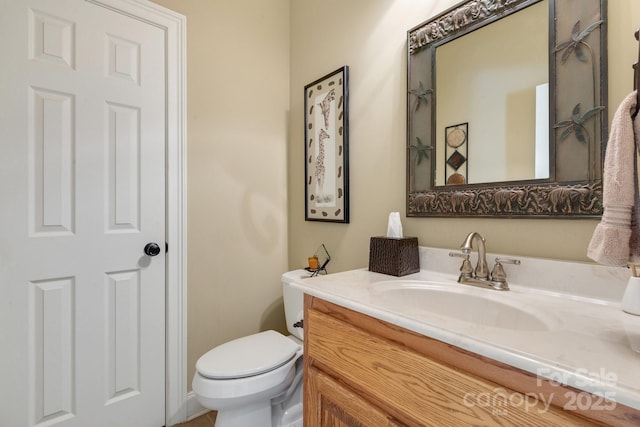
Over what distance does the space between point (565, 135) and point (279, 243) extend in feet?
5.08

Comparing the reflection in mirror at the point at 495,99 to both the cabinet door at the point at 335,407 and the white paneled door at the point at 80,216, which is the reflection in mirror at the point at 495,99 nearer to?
the cabinet door at the point at 335,407

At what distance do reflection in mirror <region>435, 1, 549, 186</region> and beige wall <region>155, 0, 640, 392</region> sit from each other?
182 mm

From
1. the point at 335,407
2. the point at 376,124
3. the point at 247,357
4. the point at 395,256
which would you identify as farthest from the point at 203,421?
the point at 376,124

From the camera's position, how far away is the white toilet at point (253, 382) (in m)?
1.15

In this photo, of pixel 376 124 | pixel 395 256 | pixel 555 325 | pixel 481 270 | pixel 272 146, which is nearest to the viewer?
pixel 555 325

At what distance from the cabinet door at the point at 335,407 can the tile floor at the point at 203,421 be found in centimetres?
87

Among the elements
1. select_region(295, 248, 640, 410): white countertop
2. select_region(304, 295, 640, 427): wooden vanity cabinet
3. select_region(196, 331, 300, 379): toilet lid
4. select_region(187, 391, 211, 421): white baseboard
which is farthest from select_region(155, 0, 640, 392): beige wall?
select_region(304, 295, 640, 427): wooden vanity cabinet

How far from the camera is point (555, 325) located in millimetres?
649

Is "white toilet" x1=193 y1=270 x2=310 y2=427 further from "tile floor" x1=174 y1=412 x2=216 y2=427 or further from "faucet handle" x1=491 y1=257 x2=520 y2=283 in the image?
"faucet handle" x1=491 y1=257 x2=520 y2=283

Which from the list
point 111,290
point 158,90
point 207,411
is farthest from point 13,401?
point 158,90

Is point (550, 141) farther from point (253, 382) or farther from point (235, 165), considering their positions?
point (235, 165)

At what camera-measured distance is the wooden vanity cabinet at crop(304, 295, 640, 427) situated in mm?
495

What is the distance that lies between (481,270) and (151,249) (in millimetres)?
1463

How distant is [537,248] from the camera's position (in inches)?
37.2
